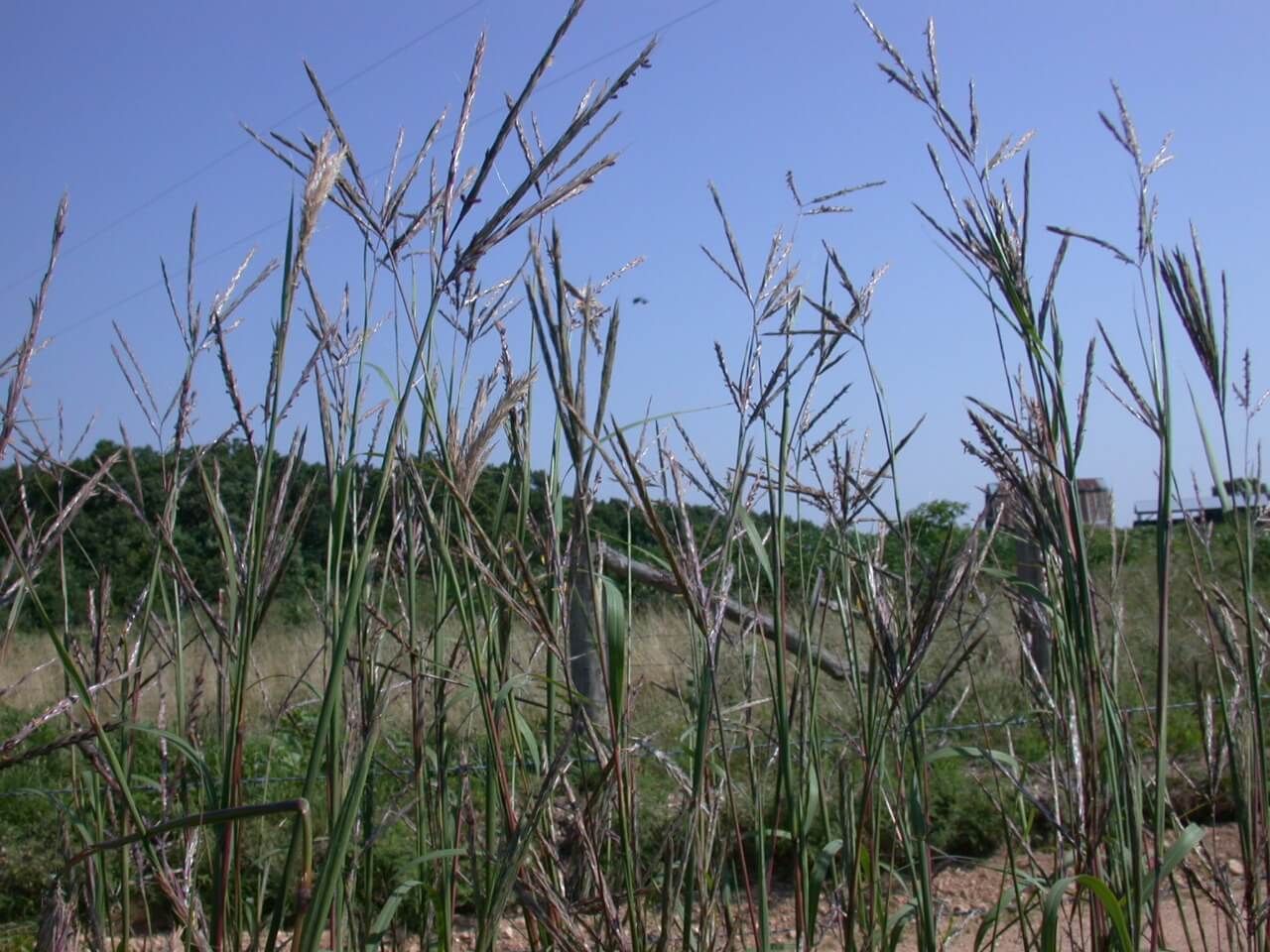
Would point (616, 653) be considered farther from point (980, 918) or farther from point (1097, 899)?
point (980, 918)

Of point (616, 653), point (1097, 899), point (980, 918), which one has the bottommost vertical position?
point (980, 918)

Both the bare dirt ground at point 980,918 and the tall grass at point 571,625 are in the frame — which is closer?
the tall grass at point 571,625

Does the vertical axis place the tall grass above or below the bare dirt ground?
above

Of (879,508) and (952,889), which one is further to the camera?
(952,889)

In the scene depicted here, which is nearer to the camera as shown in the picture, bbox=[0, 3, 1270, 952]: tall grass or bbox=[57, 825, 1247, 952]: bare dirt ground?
bbox=[0, 3, 1270, 952]: tall grass

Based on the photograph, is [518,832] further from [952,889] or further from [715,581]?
[952,889]

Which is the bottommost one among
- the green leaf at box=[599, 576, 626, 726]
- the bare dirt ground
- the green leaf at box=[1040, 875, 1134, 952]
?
the bare dirt ground

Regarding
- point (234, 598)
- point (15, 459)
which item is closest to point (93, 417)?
point (15, 459)

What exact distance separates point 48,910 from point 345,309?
740mm

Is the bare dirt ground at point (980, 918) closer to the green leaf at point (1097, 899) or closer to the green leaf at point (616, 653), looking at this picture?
the green leaf at point (1097, 899)

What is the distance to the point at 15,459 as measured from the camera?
1343 millimetres

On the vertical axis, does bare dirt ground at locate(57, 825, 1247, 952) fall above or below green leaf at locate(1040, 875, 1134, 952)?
below

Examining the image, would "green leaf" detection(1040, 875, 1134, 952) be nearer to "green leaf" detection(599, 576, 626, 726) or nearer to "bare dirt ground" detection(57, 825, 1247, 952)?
"bare dirt ground" detection(57, 825, 1247, 952)

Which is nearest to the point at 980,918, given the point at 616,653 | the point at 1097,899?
the point at 1097,899
